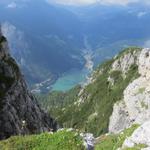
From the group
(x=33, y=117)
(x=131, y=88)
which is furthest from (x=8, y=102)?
(x=131, y=88)

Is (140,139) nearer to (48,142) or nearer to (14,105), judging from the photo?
(48,142)

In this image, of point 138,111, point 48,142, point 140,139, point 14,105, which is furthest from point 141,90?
point 140,139

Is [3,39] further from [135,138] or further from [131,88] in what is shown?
[135,138]

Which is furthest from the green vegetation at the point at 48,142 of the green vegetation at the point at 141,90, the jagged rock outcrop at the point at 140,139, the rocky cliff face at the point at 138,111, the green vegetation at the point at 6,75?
the green vegetation at the point at 141,90

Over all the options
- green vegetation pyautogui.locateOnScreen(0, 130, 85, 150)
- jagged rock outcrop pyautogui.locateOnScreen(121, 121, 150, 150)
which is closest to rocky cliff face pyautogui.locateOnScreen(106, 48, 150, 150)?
jagged rock outcrop pyautogui.locateOnScreen(121, 121, 150, 150)

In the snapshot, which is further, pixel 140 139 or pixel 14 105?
pixel 14 105
